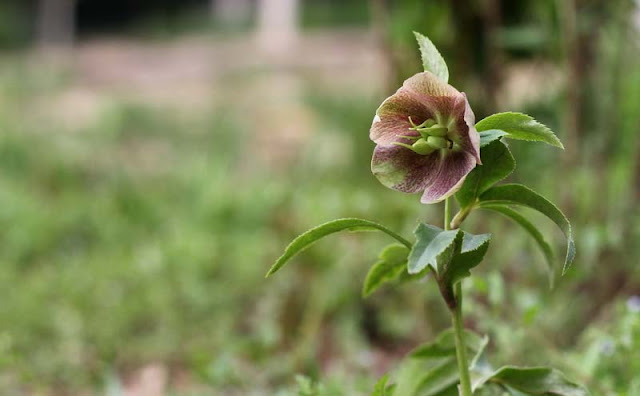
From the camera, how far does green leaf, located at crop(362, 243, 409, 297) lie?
0.74m

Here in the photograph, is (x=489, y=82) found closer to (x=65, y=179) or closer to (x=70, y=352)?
(x=70, y=352)

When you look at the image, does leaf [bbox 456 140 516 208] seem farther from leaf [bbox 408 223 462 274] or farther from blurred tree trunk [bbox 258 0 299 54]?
blurred tree trunk [bbox 258 0 299 54]

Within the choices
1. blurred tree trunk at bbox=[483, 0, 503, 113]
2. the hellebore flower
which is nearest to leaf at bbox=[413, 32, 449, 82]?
the hellebore flower

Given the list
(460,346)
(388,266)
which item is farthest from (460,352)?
(388,266)

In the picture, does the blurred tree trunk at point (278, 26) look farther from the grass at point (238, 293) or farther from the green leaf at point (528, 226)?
the green leaf at point (528, 226)

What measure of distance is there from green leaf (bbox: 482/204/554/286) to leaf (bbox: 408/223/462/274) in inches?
2.8

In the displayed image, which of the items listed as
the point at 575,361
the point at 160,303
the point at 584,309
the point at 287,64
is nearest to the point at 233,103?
the point at 287,64

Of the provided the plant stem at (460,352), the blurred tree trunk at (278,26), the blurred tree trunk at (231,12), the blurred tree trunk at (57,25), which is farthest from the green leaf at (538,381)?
the blurred tree trunk at (231,12)

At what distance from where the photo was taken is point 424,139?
652 millimetres

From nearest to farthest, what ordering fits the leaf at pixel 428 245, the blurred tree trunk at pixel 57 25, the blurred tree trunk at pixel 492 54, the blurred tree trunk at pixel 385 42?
the leaf at pixel 428 245, the blurred tree trunk at pixel 492 54, the blurred tree trunk at pixel 385 42, the blurred tree trunk at pixel 57 25

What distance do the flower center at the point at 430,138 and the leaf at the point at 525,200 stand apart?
67mm

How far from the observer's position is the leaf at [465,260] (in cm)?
67

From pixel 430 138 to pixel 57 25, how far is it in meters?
9.80

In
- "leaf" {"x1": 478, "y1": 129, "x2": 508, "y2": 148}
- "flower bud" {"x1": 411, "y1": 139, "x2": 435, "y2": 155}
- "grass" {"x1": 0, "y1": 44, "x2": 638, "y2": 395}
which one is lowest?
"grass" {"x1": 0, "y1": 44, "x2": 638, "y2": 395}
